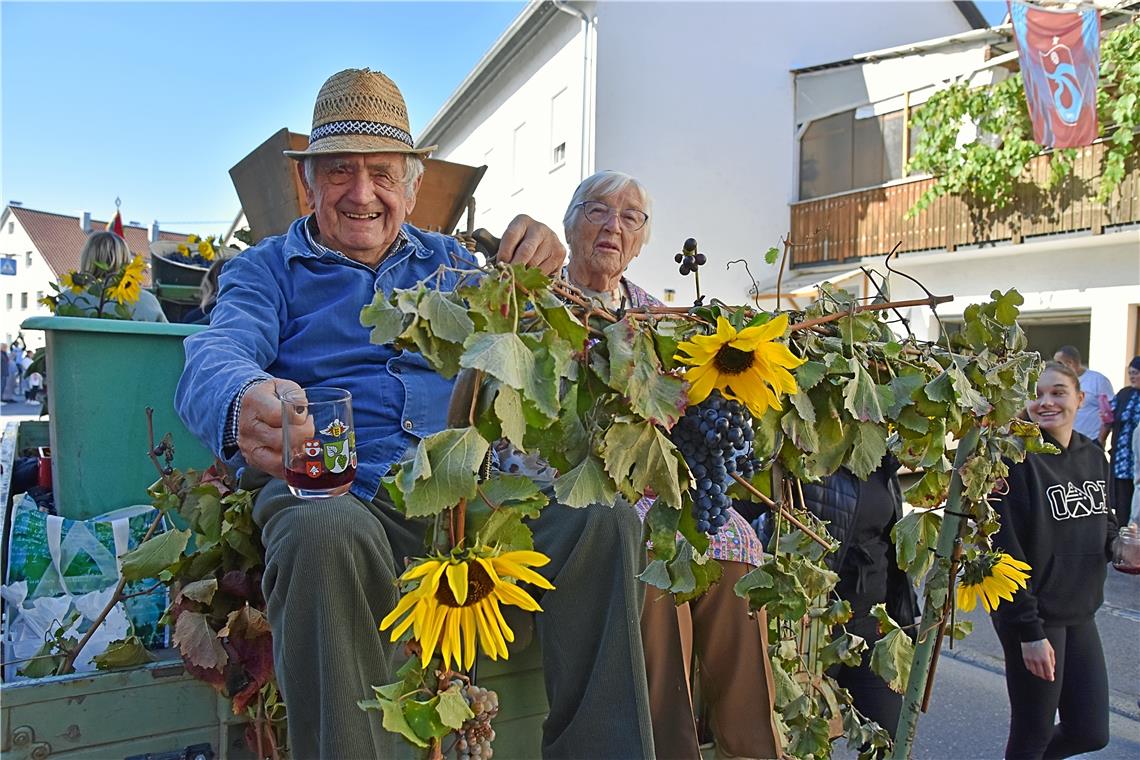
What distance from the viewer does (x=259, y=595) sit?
1.58 meters

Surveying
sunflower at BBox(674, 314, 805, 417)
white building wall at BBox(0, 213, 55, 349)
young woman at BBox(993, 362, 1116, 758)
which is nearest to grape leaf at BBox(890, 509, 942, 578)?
sunflower at BBox(674, 314, 805, 417)

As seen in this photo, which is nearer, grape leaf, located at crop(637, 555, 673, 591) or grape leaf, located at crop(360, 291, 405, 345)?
grape leaf, located at crop(360, 291, 405, 345)

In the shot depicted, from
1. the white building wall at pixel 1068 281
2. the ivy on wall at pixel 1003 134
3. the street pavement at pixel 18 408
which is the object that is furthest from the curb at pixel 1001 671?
the street pavement at pixel 18 408

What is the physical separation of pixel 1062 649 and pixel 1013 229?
10252 millimetres

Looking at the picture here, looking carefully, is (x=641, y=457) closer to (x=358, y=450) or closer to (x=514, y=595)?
(x=514, y=595)

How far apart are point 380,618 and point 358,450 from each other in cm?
48

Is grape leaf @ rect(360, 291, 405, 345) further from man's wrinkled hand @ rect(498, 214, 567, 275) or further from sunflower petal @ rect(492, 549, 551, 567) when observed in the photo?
man's wrinkled hand @ rect(498, 214, 567, 275)

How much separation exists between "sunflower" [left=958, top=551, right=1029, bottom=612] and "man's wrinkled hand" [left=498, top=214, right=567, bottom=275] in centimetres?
108

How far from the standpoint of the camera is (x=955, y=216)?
39.6 ft

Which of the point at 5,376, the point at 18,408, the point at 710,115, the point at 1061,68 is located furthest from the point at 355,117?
the point at 5,376

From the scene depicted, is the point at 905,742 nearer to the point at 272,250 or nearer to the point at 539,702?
the point at 539,702

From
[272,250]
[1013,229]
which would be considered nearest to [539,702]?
[272,250]

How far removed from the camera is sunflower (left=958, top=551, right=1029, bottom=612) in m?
1.41

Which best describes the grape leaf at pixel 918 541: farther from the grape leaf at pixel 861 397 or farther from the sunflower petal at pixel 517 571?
the sunflower petal at pixel 517 571
